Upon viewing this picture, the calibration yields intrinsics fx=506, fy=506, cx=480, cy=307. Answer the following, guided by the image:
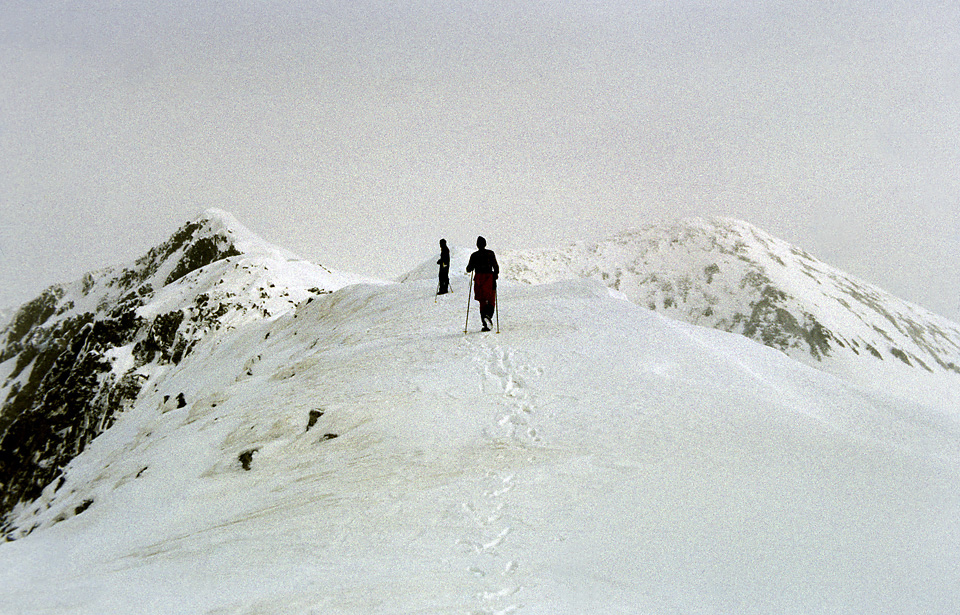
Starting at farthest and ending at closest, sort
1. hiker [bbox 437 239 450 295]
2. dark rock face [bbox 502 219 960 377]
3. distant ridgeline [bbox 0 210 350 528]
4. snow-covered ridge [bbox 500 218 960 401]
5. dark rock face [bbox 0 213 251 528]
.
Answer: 1. dark rock face [bbox 502 219 960 377]
2. snow-covered ridge [bbox 500 218 960 401]
3. dark rock face [bbox 0 213 251 528]
4. distant ridgeline [bbox 0 210 350 528]
5. hiker [bbox 437 239 450 295]

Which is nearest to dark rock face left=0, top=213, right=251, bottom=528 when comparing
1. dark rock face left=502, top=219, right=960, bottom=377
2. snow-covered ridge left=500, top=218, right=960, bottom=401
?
dark rock face left=502, top=219, right=960, bottom=377

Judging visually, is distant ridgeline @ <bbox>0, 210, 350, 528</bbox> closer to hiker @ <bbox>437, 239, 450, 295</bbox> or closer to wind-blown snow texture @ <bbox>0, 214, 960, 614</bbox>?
hiker @ <bbox>437, 239, 450, 295</bbox>

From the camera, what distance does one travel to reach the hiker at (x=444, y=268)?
21.3 m

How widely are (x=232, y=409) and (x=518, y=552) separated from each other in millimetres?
13173

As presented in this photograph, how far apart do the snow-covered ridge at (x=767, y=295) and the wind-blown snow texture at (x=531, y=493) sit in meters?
79.7

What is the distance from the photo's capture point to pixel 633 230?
13525cm

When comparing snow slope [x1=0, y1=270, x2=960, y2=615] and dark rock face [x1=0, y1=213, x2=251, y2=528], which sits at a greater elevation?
snow slope [x1=0, y1=270, x2=960, y2=615]

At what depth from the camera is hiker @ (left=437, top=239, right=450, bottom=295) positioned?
21.3m

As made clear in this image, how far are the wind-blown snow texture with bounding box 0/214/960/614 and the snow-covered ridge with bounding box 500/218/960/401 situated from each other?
261ft

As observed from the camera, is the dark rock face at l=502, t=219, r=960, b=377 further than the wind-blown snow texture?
Yes

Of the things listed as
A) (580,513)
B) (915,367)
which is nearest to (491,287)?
(580,513)

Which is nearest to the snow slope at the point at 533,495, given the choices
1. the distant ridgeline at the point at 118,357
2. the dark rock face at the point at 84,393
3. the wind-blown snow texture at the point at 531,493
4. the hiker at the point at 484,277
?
the wind-blown snow texture at the point at 531,493

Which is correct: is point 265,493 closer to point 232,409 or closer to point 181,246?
point 232,409

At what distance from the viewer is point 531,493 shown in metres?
7.27
